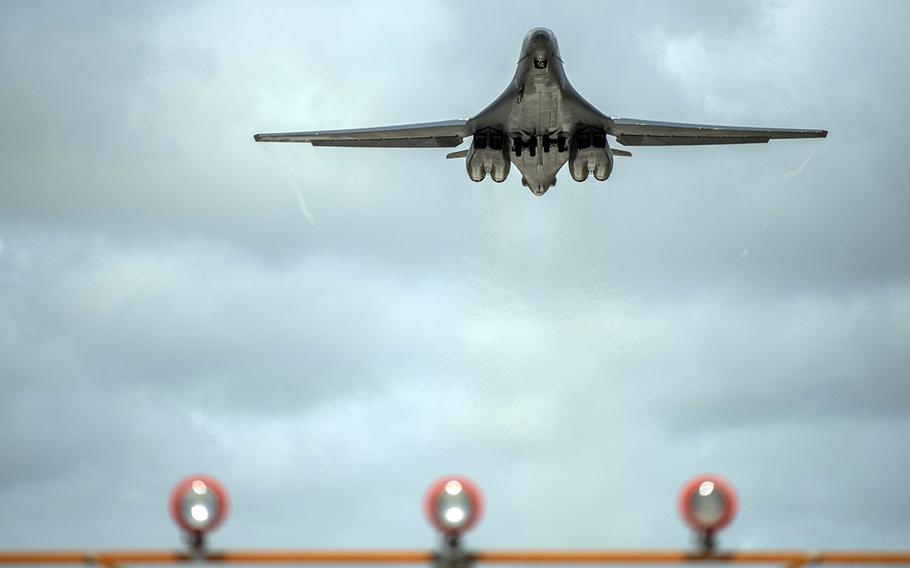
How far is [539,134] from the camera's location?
221ft

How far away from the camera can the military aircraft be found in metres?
64.9

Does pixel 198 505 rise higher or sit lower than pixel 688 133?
lower

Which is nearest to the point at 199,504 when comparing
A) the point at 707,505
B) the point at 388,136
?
the point at 707,505

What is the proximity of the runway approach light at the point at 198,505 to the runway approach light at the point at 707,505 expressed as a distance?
4.71 metres

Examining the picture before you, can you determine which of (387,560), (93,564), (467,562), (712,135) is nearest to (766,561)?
(467,562)

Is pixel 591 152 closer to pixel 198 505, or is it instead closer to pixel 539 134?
pixel 539 134

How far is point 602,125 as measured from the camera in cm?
6781

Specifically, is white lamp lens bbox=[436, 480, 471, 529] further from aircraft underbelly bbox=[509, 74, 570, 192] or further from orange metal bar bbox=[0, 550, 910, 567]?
aircraft underbelly bbox=[509, 74, 570, 192]

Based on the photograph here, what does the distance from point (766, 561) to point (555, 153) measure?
56254mm

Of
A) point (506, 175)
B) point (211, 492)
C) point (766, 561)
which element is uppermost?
point (506, 175)

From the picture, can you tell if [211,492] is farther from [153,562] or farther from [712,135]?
[712,135]

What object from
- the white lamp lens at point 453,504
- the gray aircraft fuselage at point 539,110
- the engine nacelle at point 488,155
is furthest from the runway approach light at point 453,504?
the engine nacelle at point 488,155

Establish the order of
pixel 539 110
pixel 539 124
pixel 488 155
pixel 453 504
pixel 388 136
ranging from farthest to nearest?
pixel 388 136
pixel 488 155
pixel 539 124
pixel 539 110
pixel 453 504

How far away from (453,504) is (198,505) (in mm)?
2676
